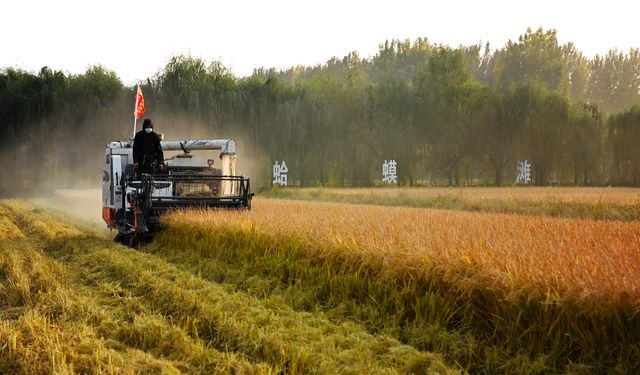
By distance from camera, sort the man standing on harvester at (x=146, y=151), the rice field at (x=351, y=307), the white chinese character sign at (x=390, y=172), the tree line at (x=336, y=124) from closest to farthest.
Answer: the rice field at (x=351, y=307), the man standing on harvester at (x=146, y=151), the tree line at (x=336, y=124), the white chinese character sign at (x=390, y=172)

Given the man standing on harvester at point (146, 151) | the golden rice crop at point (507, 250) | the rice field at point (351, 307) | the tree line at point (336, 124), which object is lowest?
the rice field at point (351, 307)

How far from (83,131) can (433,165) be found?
2750 cm

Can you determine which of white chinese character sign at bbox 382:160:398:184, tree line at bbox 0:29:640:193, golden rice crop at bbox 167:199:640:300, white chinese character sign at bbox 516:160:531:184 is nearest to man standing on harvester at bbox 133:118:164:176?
golden rice crop at bbox 167:199:640:300

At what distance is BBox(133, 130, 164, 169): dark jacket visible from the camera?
39.6 feet

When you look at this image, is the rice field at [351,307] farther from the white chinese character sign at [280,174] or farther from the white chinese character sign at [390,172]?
the white chinese character sign at [390,172]

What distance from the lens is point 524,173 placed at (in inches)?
1797

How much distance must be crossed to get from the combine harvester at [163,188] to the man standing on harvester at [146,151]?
0.19m

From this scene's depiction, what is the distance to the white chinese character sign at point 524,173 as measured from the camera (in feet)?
149

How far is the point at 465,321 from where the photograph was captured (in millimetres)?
5285

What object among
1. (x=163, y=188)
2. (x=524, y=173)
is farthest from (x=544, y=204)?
(x=524, y=173)

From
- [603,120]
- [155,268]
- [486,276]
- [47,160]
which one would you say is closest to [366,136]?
[603,120]

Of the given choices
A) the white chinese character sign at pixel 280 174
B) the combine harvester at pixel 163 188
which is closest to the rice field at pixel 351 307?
the combine harvester at pixel 163 188

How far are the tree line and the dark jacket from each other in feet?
96.4

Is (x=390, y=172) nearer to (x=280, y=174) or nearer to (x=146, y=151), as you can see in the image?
(x=280, y=174)
